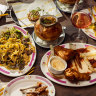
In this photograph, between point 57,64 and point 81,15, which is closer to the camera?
point 57,64

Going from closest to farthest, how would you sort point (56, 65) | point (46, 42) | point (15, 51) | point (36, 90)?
point (36, 90) < point (56, 65) < point (15, 51) < point (46, 42)

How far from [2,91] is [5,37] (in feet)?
2.06

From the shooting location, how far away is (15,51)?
5.49 feet

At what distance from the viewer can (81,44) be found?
1.75 metres

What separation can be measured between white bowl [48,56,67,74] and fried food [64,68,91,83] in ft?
0.18

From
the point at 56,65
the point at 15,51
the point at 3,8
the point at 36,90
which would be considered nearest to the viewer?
the point at 36,90

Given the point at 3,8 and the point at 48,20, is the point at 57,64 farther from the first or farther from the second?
the point at 3,8

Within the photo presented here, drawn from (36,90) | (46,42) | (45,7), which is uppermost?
(45,7)

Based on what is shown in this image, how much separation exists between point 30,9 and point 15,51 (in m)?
0.76

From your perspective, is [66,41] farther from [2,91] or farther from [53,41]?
[2,91]

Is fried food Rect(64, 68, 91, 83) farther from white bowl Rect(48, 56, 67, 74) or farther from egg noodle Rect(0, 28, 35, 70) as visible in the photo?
egg noodle Rect(0, 28, 35, 70)

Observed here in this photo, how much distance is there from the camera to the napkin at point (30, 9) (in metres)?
2.05

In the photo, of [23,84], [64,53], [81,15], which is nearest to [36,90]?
[23,84]

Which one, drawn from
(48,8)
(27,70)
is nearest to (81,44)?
(27,70)
